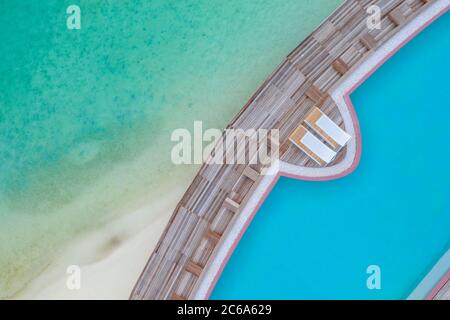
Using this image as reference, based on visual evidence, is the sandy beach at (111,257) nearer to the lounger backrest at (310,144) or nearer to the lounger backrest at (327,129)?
the lounger backrest at (310,144)

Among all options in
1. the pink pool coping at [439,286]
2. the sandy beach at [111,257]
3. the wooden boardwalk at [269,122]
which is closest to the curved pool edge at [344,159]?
the wooden boardwalk at [269,122]

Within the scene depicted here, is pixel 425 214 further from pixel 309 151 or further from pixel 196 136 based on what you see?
pixel 196 136

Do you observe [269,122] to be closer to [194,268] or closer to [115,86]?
[194,268]

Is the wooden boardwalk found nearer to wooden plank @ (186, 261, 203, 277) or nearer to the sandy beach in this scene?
wooden plank @ (186, 261, 203, 277)

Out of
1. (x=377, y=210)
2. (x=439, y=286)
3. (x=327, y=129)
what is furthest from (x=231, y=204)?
(x=439, y=286)
